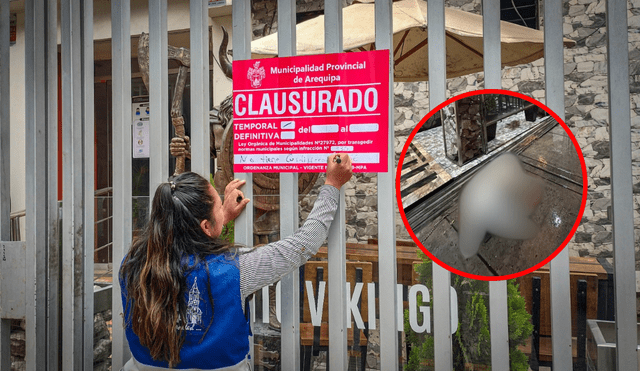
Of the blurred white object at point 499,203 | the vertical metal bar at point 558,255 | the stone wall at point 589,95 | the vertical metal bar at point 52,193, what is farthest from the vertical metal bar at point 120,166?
the stone wall at point 589,95

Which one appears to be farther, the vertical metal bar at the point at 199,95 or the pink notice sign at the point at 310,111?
the vertical metal bar at the point at 199,95

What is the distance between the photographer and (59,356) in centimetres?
205

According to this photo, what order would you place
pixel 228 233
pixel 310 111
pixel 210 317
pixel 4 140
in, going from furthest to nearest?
1. pixel 228 233
2. pixel 4 140
3. pixel 310 111
4. pixel 210 317

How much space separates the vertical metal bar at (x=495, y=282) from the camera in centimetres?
149

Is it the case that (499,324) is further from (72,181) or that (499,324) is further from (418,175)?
(72,181)

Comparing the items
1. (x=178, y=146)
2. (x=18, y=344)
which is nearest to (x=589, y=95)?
(x=178, y=146)

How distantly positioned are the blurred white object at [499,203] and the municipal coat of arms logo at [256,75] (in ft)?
2.70

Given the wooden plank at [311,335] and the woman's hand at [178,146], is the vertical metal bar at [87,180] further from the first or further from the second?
the wooden plank at [311,335]

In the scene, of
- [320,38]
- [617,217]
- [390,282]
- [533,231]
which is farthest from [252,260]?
[320,38]

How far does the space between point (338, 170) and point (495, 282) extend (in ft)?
2.06

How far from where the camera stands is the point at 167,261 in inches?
55.9

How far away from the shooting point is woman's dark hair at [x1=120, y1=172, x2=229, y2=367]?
1.38 m

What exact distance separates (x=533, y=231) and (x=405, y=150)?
48 cm

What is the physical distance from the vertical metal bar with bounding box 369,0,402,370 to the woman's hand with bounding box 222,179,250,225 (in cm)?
51
